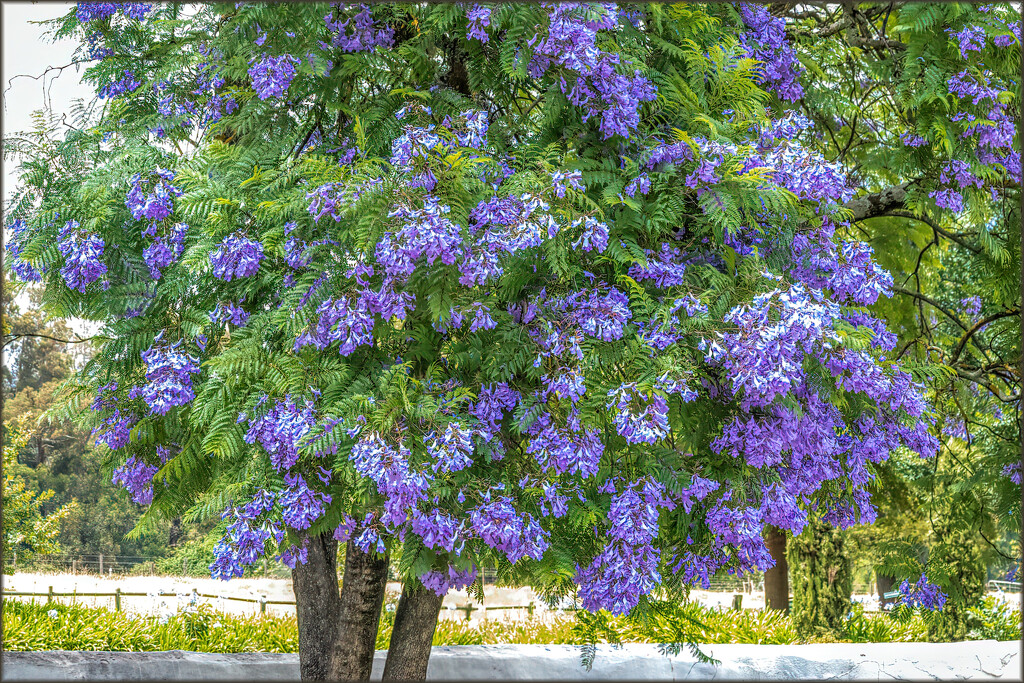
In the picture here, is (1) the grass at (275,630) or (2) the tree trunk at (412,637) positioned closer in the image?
(2) the tree trunk at (412,637)

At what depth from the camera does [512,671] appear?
10.3m

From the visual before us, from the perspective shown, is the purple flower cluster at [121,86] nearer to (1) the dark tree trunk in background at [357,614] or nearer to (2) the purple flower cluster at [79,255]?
(2) the purple flower cluster at [79,255]

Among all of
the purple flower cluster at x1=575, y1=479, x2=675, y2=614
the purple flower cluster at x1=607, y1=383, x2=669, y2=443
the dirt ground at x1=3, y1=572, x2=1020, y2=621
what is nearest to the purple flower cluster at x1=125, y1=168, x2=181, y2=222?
the purple flower cluster at x1=607, y1=383, x2=669, y2=443

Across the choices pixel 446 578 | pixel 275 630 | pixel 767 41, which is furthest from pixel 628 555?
pixel 275 630

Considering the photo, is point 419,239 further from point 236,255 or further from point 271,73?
point 271,73

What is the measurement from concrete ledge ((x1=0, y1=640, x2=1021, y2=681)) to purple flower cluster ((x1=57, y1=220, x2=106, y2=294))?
18.8 ft

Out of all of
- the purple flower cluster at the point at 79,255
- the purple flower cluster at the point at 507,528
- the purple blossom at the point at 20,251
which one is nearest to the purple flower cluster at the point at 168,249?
the purple flower cluster at the point at 79,255

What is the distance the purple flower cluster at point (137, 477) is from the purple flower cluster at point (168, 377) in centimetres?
150

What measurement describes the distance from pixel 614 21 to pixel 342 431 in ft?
9.54

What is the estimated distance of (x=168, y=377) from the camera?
4.84 metres

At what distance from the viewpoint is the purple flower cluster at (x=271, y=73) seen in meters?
4.98

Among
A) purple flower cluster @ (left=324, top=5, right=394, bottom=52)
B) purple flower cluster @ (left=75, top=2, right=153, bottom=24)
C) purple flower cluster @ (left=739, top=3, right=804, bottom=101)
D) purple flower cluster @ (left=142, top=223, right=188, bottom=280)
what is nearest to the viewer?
purple flower cluster @ (left=142, top=223, right=188, bottom=280)

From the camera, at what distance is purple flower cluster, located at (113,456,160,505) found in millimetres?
6090

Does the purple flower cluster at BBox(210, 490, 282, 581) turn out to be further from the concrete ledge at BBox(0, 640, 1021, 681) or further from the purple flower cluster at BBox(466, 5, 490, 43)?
the concrete ledge at BBox(0, 640, 1021, 681)
